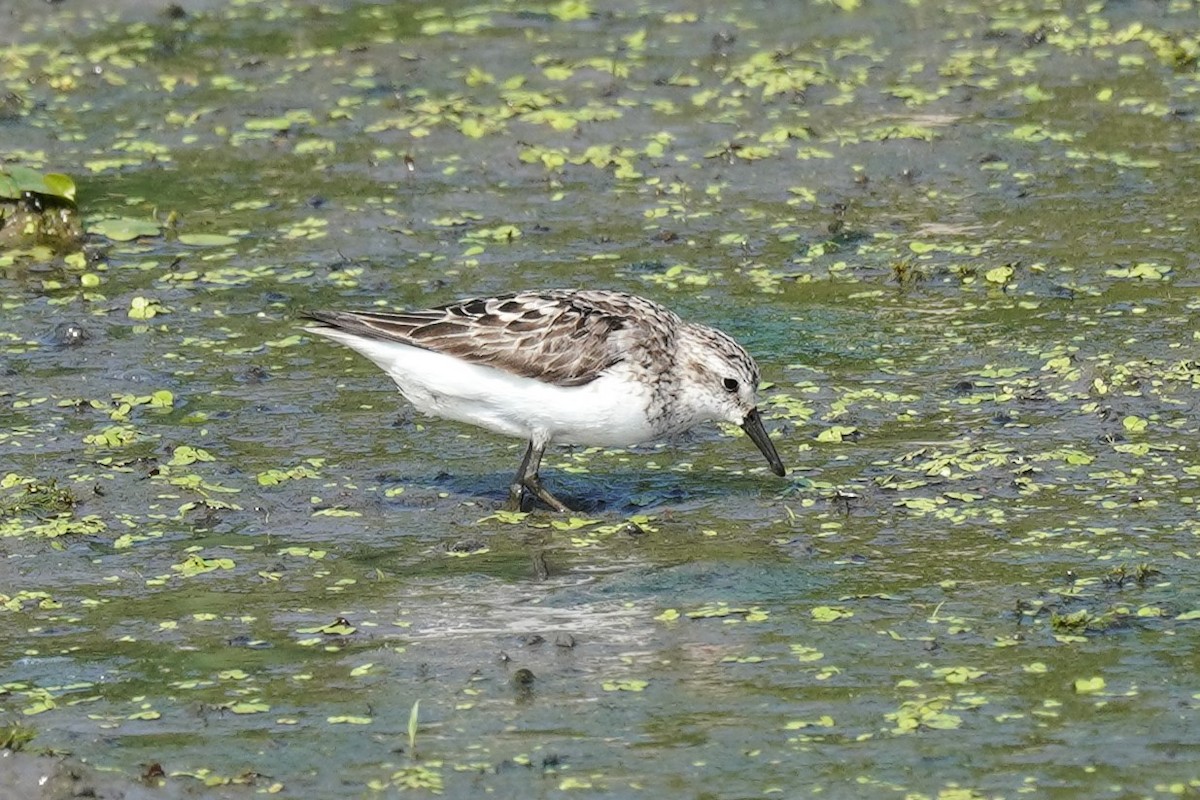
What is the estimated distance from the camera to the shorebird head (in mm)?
9898

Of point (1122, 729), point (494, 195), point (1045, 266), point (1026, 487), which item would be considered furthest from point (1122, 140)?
point (1122, 729)

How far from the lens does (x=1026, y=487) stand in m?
9.71

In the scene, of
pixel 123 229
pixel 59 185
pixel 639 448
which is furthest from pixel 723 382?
pixel 59 185

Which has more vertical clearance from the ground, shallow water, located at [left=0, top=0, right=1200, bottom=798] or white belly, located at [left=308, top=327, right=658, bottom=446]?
white belly, located at [left=308, top=327, right=658, bottom=446]

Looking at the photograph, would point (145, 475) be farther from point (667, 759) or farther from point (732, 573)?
point (667, 759)

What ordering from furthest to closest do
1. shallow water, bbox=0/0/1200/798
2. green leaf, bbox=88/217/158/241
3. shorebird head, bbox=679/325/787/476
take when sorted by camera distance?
green leaf, bbox=88/217/158/241
shorebird head, bbox=679/325/787/476
shallow water, bbox=0/0/1200/798

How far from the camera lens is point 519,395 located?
9680 millimetres

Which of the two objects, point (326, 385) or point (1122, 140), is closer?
point (326, 385)

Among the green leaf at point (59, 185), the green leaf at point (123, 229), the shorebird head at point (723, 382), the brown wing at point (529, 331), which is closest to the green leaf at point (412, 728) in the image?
the brown wing at point (529, 331)

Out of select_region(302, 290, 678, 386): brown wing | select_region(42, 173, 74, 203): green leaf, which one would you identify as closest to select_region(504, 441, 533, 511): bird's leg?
select_region(302, 290, 678, 386): brown wing

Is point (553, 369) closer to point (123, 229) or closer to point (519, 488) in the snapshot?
point (519, 488)

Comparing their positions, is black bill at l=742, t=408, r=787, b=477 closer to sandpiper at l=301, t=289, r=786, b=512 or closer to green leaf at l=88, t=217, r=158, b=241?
sandpiper at l=301, t=289, r=786, b=512

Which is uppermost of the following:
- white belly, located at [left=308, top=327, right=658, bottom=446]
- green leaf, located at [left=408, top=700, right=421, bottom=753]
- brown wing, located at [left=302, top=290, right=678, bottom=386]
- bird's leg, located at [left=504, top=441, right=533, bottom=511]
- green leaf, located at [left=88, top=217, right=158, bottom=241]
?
brown wing, located at [left=302, top=290, right=678, bottom=386]

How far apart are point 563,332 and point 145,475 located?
226cm
